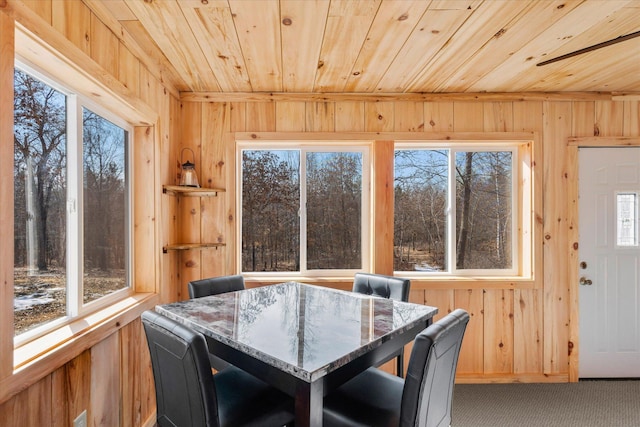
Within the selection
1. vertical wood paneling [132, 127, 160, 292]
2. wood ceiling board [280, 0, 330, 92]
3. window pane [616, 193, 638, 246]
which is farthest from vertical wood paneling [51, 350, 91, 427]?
window pane [616, 193, 638, 246]

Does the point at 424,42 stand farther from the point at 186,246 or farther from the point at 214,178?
the point at 186,246

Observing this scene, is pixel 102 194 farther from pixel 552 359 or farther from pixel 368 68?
pixel 552 359

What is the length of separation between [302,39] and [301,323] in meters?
1.60

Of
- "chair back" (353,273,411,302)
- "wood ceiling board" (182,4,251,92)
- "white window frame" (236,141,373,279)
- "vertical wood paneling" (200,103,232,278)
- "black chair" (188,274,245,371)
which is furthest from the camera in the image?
"white window frame" (236,141,373,279)

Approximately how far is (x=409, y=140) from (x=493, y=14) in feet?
3.80

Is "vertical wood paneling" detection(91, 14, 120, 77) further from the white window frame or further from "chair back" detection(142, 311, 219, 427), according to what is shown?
"chair back" detection(142, 311, 219, 427)

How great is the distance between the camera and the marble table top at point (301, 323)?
1.09m

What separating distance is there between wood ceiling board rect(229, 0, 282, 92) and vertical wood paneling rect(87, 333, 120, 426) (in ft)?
6.10

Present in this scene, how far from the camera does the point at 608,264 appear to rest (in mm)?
2680

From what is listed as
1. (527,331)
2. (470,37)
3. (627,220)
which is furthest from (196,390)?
(627,220)

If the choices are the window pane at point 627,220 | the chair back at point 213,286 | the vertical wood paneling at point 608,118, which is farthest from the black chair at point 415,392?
the vertical wood paneling at point 608,118

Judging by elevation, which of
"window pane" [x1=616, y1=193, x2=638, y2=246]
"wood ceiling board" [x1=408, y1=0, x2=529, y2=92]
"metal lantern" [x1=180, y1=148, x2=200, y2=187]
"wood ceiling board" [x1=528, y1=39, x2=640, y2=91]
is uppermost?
"wood ceiling board" [x1=408, y1=0, x2=529, y2=92]

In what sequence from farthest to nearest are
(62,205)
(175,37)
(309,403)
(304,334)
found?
1. (175,37)
2. (62,205)
3. (304,334)
4. (309,403)

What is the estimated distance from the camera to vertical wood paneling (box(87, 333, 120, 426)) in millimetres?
1567
